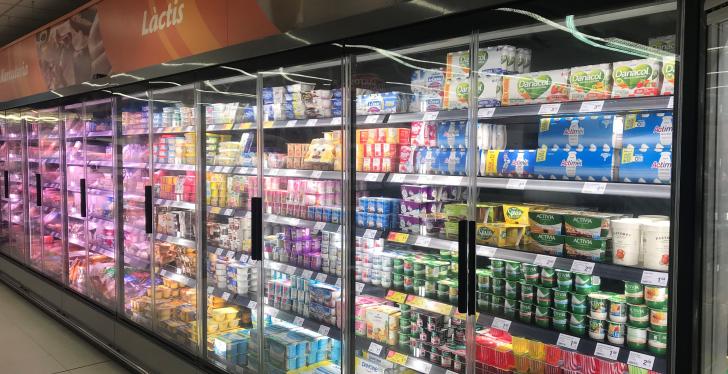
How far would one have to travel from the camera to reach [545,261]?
2.08m

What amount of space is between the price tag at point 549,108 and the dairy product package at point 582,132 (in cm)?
25

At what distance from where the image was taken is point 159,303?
169 inches

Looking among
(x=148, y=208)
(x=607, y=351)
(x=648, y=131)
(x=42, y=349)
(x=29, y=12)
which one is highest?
(x=29, y=12)

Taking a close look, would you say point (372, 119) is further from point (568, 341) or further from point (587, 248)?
point (568, 341)

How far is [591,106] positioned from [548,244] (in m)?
0.64

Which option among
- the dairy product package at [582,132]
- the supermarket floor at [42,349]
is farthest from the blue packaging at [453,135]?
the supermarket floor at [42,349]

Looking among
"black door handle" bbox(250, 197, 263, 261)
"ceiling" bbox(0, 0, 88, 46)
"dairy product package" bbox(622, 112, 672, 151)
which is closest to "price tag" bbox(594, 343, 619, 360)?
"dairy product package" bbox(622, 112, 672, 151)

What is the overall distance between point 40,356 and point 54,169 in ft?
9.42

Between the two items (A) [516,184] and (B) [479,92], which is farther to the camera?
(B) [479,92]

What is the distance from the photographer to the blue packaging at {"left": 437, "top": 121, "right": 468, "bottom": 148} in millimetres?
2652

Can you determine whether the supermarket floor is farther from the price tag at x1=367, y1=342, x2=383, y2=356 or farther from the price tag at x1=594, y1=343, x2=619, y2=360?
the price tag at x1=594, y1=343, x2=619, y2=360

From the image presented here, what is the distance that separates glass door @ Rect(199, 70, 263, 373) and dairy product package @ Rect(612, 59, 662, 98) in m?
2.09

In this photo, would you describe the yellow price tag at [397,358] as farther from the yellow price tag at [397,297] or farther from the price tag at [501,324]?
the price tag at [501,324]

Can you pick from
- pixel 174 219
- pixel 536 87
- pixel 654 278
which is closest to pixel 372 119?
pixel 536 87
